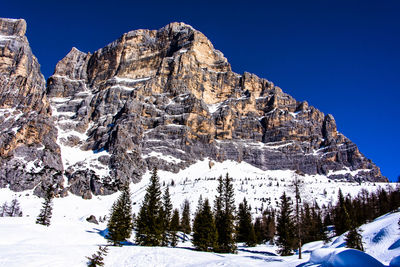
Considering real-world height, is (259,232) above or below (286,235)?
below

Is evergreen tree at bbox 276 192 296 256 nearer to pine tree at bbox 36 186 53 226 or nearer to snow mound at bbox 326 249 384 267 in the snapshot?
snow mound at bbox 326 249 384 267

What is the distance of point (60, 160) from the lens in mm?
182000

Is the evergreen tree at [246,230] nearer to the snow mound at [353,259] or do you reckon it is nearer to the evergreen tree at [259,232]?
the evergreen tree at [259,232]

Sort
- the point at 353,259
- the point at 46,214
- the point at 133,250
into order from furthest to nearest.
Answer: the point at 46,214 → the point at 133,250 → the point at 353,259

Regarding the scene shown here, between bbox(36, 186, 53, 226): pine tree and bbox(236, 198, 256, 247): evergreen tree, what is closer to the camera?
bbox(36, 186, 53, 226): pine tree

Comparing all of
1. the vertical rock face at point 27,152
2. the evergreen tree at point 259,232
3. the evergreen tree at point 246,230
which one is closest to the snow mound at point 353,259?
the evergreen tree at point 246,230

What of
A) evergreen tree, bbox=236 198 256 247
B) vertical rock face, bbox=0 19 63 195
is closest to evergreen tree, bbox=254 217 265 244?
evergreen tree, bbox=236 198 256 247

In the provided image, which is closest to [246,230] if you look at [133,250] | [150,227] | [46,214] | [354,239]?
[150,227]

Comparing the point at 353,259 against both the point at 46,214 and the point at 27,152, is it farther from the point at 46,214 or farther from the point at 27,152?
the point at 27,152

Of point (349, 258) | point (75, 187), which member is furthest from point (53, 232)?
point (75, 187)

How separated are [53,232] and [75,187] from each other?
432 feet

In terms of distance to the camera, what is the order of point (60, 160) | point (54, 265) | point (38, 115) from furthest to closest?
point (38, 115) < point (60, 160) < point (54, 265)

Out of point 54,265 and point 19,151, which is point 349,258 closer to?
point 54,265

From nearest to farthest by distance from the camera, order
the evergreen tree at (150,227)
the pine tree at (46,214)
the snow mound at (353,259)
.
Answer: the snow mound at (353,259) → the evergreen tree at (150,227) → the pine tree at (46,214)
